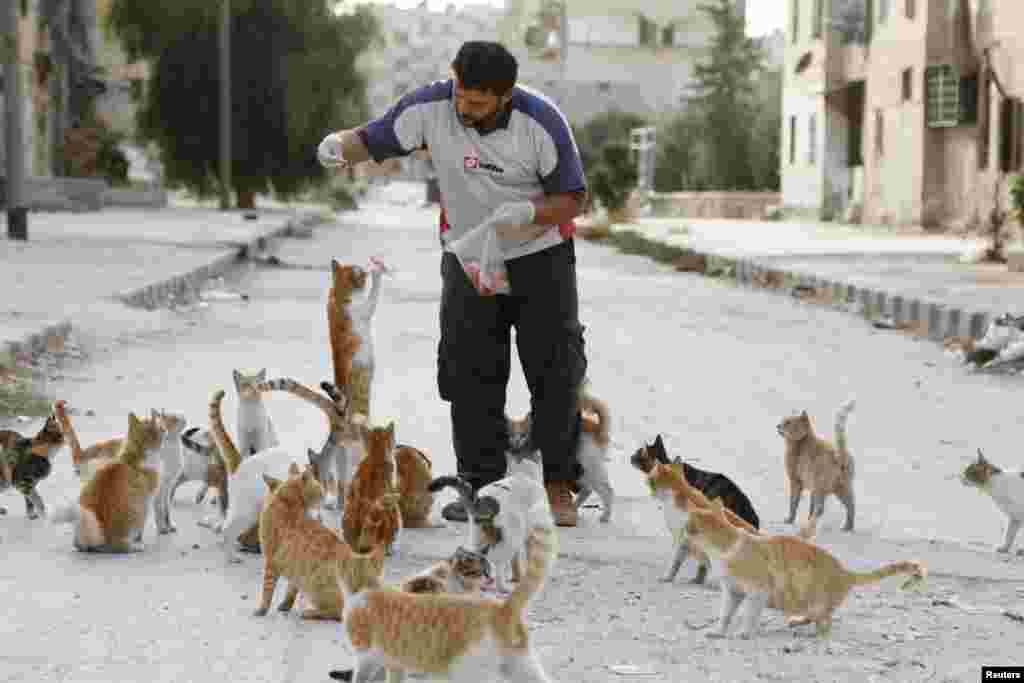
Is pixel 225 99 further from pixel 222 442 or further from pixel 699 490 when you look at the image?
pixel 699 490

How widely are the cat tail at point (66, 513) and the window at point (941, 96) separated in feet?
114

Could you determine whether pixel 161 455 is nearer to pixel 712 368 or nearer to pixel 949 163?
pixel 712 368

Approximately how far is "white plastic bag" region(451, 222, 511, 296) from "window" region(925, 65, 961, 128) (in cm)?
3391

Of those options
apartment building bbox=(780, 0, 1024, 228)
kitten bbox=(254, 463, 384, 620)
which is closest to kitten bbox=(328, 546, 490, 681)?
kitten bbox=(254, 463, 384, 620)

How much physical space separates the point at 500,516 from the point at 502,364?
146 cm

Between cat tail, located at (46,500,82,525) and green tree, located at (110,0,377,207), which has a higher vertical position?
green tree, located at (110,0,377,207)

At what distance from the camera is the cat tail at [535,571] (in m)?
3.99

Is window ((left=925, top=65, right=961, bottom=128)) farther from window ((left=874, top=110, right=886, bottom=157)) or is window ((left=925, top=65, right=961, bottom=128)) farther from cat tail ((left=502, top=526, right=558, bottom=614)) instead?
cat tail ((left=502, top=526, right=558, bottom=614))

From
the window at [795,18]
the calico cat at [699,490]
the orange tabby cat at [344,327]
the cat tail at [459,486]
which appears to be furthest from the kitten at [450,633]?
the window at [795,18]

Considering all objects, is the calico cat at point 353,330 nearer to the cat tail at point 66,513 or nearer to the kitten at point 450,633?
the cat tail at point 66,513

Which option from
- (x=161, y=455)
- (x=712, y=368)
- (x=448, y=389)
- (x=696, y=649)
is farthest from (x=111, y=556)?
(x=712, y=368)

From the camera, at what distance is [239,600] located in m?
5.28

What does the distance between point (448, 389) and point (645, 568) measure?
1297mm

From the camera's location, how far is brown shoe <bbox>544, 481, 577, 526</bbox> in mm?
6648
